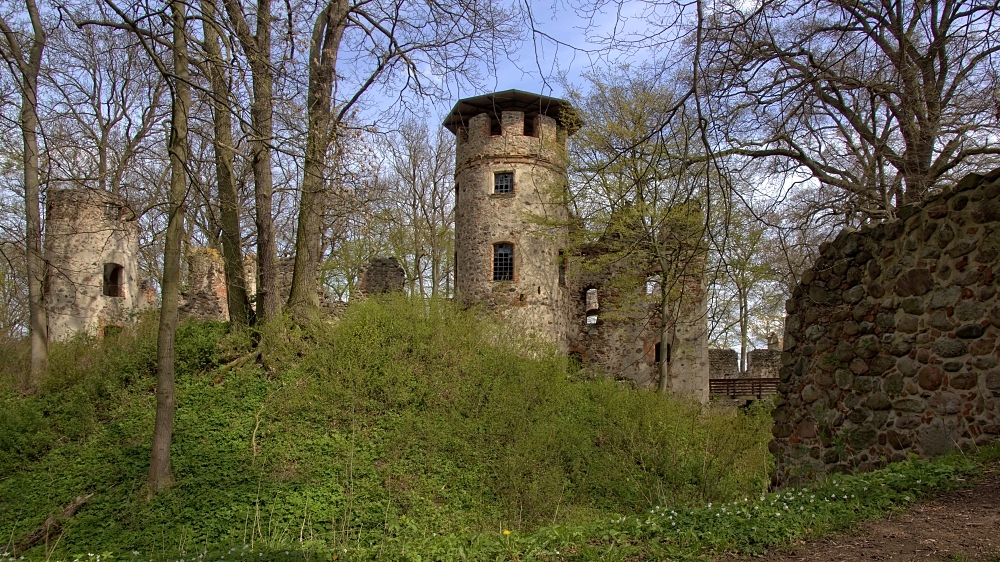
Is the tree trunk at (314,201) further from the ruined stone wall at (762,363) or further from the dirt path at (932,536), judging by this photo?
the ruined stone wall at (762,363)

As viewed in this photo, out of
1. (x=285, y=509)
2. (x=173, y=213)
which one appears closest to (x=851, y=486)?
(x=285, y=509)

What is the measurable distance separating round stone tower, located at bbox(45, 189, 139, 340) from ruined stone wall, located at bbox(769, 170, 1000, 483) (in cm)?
1466

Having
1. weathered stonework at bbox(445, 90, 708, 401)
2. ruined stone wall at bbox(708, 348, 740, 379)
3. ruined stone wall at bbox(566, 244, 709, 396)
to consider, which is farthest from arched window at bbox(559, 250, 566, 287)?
ruined stone wall at bbox(708, 348, 740, 379)

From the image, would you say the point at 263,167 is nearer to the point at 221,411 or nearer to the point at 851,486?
the point at 221,411

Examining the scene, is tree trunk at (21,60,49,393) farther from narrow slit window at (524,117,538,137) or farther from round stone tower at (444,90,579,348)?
narrow slit window at (524,117,538,137)

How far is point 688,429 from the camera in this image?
37.6 ft

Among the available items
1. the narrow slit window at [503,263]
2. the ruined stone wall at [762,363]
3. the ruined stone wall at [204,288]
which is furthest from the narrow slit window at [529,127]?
the ruined stone wall at [762,363]

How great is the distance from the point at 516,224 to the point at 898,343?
13.4 m

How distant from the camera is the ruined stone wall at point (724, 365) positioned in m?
25.8

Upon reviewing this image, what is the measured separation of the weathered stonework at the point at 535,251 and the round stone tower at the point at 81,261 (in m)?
9.20

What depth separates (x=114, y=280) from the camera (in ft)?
54.3

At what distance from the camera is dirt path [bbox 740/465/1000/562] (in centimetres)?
332

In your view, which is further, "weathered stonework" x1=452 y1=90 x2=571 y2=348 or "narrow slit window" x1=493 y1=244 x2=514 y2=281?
"narrow slit window" x1=493 y1=244 x2=514 y2=281

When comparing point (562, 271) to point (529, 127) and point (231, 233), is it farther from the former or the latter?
point (231, 233)
